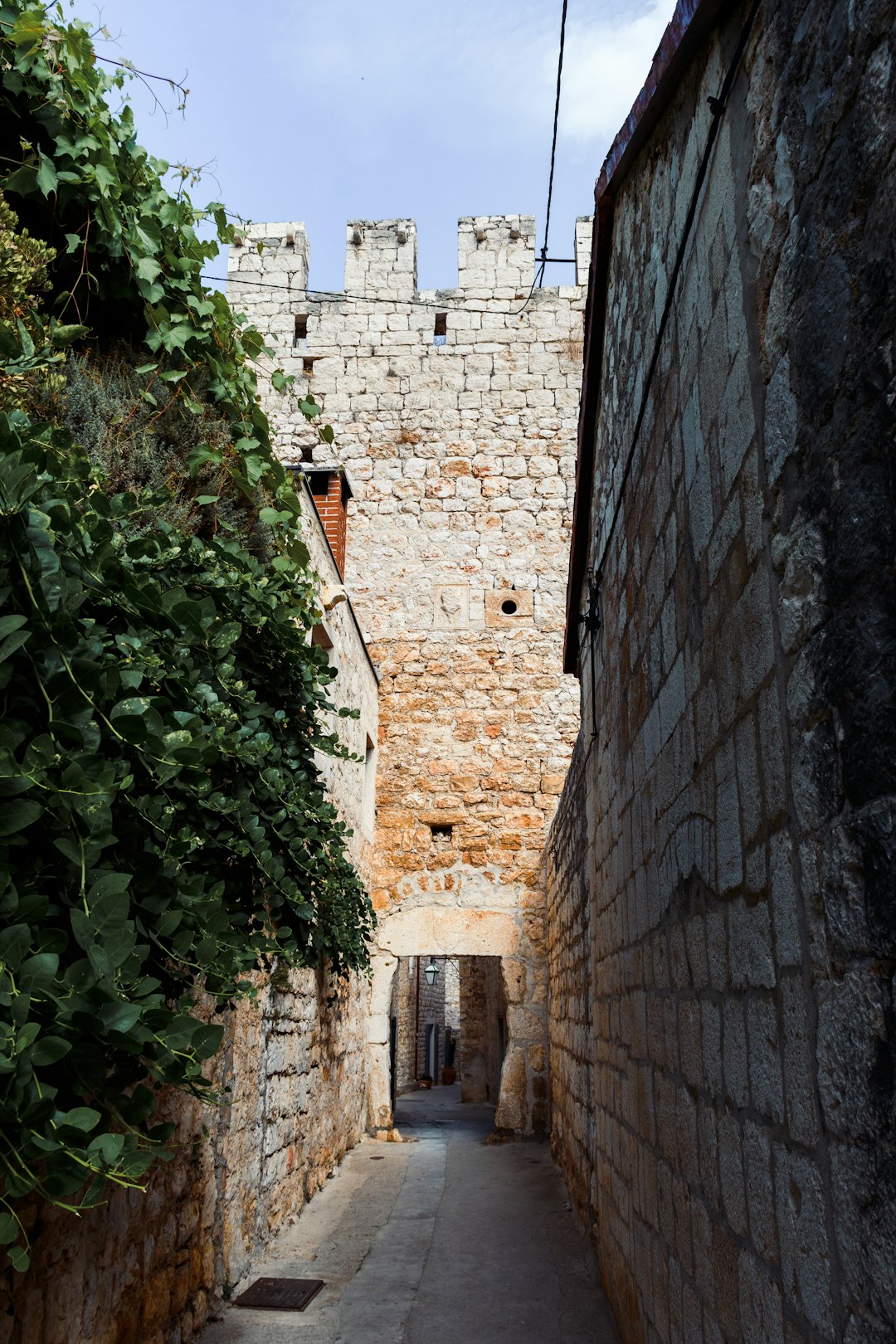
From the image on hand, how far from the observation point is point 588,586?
15.2 feet

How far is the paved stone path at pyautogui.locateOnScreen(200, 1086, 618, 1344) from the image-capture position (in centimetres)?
364

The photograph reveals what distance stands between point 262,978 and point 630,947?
6.58ft

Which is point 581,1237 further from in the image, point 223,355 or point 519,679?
point 519,679

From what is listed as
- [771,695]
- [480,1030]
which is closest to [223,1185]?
[771,695]

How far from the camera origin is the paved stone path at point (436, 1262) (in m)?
3.64

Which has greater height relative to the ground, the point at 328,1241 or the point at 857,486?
the point at 857,486

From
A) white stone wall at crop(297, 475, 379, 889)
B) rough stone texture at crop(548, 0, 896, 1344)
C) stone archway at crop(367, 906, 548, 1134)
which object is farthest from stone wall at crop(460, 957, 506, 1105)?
rough stone texture at crop(548, 0, 896, 1344)

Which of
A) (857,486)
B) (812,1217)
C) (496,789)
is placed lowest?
(812,1217)

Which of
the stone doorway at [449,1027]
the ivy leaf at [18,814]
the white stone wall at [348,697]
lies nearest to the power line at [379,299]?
the white stone wall at [348,697]

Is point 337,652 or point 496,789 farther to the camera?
point 496,789

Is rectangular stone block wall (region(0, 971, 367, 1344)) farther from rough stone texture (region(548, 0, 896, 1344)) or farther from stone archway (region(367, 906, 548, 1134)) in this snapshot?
stone archway (region(367, 906, 548, 1134))

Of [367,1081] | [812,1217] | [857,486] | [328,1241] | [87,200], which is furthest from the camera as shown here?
[367,1081]

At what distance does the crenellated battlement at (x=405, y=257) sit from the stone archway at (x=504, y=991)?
6.26 m

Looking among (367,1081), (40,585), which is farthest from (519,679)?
(40,585)
